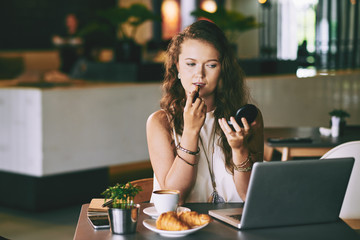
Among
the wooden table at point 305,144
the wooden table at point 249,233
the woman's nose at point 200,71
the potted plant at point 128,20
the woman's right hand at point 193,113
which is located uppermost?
the potted plant at point 128,20

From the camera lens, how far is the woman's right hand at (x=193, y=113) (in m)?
1.83

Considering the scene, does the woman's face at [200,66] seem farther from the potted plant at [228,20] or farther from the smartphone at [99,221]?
the potted plant at [228,20]

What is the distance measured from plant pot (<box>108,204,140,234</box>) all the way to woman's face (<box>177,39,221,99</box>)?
0.65 metres

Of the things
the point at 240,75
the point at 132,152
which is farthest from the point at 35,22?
the point at 240,75

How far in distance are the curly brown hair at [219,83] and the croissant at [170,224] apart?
618 mm

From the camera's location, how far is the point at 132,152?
5352 millimetres

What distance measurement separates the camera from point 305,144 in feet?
10.8

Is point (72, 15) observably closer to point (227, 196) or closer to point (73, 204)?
point (73, 204)

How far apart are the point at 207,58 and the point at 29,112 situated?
291 cm

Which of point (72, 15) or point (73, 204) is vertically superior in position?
point (72, 15)

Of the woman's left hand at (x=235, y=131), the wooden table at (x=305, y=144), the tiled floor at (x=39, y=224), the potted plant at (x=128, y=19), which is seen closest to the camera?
the woman's left hand at (x=235, y=131)

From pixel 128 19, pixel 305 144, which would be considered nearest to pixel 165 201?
pixel 305 144

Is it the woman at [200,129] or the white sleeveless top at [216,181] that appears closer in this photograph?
the woman at [200,129]

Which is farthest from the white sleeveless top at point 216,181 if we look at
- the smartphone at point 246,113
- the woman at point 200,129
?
the smartphone at point 246,113
